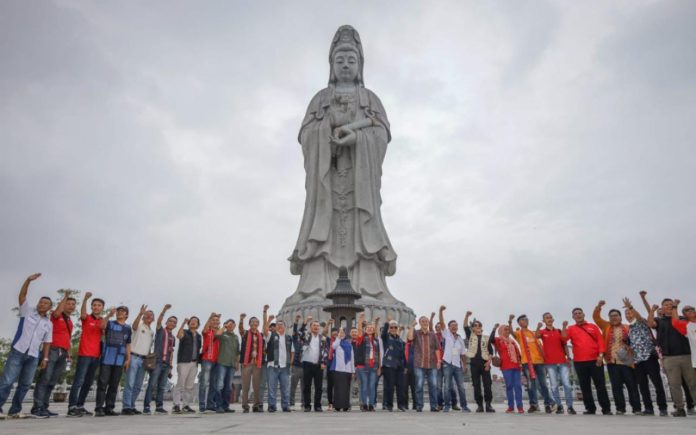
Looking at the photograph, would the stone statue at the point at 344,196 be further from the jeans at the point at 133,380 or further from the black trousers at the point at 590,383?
the black trousers at the point at 590,383

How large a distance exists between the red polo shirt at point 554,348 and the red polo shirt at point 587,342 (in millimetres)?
299

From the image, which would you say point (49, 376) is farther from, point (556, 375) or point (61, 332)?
point (556, 375)

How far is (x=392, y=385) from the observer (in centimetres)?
915

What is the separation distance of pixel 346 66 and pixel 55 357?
17866 mm

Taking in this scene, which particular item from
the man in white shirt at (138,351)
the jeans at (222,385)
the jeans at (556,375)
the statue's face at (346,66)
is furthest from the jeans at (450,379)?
the statue's face at (346,66)

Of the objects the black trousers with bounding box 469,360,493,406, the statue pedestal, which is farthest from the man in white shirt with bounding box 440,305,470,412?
the statue pedestal

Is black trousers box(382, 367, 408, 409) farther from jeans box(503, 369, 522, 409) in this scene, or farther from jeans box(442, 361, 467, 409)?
jeans box(503, 369, 522, 409)

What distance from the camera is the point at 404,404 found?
9211 mm

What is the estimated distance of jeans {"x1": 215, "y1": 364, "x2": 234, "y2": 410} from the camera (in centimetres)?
857

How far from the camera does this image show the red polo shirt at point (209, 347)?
870 cm


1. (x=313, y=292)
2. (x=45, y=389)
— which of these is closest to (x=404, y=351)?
(x=45, y=389)

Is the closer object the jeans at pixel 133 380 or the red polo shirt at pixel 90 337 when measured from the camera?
the red polo shirt at pixel 90 337

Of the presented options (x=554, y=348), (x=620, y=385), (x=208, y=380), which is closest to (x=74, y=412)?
(x=208, y=380)

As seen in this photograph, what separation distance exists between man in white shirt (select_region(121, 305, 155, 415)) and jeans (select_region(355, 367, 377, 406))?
336 centimetres
